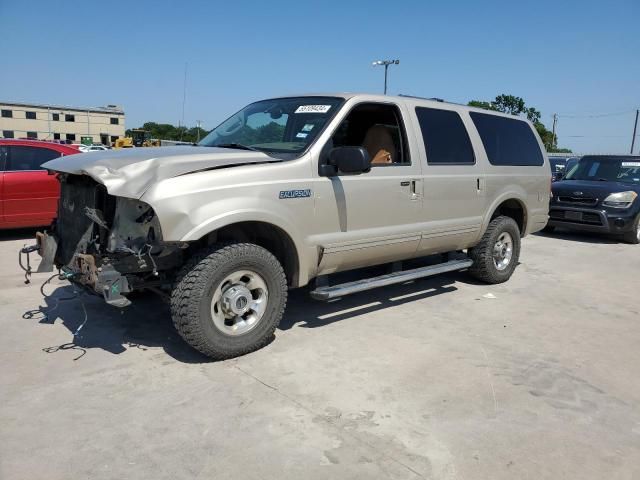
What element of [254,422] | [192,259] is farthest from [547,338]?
[192,259]

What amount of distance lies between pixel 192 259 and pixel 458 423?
2.13 metres

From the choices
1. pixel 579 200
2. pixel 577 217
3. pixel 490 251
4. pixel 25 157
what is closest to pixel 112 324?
pixel 490 251

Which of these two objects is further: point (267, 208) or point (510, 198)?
point (510, 198)

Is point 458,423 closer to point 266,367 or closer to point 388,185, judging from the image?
point 266,367

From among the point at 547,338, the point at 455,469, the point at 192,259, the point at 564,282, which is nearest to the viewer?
the point at 455,469

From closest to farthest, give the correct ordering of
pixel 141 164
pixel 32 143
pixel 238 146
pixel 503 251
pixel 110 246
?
1. pixel 141 164
2. pixel 110 246
3. pixel 238 146
4. pixel 503 251
5. pixel 32 143

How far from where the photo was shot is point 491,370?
3957 mm

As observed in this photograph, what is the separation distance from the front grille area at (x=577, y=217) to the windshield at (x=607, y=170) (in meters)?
1.31

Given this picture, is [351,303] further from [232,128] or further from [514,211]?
[514,211]

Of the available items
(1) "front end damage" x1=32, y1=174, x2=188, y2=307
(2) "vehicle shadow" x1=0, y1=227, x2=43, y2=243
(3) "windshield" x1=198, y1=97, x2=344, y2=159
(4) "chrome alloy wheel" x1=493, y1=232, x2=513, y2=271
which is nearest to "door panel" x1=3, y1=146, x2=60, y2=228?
(2) "vehicle shadow" x1=0, y1=227, x2=43, y2=243

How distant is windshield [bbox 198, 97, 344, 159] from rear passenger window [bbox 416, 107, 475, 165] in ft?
3.65

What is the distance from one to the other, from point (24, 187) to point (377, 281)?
6.10 m

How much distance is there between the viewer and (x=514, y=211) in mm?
6848

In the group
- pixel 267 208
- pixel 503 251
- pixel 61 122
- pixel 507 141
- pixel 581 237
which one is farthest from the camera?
pixel 61 122
